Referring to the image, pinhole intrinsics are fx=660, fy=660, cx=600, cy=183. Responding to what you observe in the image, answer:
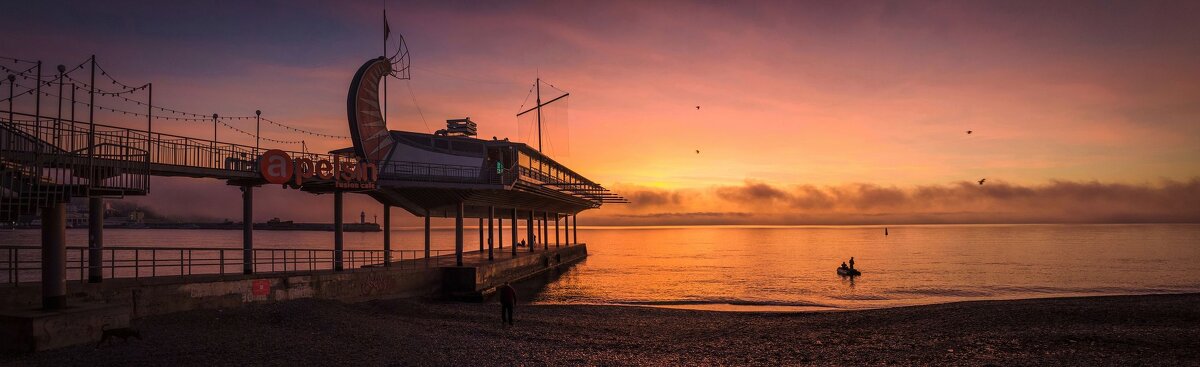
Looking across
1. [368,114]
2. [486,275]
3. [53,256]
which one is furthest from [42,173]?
[486,275]

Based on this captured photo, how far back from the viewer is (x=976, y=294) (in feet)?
145

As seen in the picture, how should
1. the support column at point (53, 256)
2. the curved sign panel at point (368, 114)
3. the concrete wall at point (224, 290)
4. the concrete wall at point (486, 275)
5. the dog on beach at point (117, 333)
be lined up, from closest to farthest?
1. the support column at point (53, 256)
2. the dog on beach at point (117, 333)
3. the concrete wall at point (224, 290)
4. the curved sign panel at point (368, 114)
5. the concrete wall at point (486, 275)

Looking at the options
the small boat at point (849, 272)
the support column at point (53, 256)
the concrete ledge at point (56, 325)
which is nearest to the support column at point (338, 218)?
the concrete ledge at point (56, 325)

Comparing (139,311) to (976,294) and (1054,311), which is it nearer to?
(1054,311)

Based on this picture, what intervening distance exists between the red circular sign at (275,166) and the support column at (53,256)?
9.51 m

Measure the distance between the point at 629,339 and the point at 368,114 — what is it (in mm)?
19092

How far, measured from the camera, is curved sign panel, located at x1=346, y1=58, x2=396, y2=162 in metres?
31.7

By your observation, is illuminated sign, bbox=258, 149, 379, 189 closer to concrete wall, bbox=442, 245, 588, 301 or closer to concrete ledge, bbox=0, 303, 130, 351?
concrete wall, bbox=442, 245, 588, 301

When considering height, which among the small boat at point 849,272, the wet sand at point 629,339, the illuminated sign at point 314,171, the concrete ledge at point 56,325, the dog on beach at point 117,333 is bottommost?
the small boat at point 849,272

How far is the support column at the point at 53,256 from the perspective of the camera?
48.0ft

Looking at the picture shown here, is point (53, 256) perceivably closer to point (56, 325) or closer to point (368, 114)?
point (56, 325)

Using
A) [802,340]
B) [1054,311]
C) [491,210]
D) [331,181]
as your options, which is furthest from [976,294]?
[331,181]

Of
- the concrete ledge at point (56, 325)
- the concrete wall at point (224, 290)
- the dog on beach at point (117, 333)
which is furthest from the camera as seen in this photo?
the concrete wall at point (224, 290)

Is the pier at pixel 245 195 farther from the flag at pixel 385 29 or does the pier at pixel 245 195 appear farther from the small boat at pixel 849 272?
the small boat at pixel 849 272
